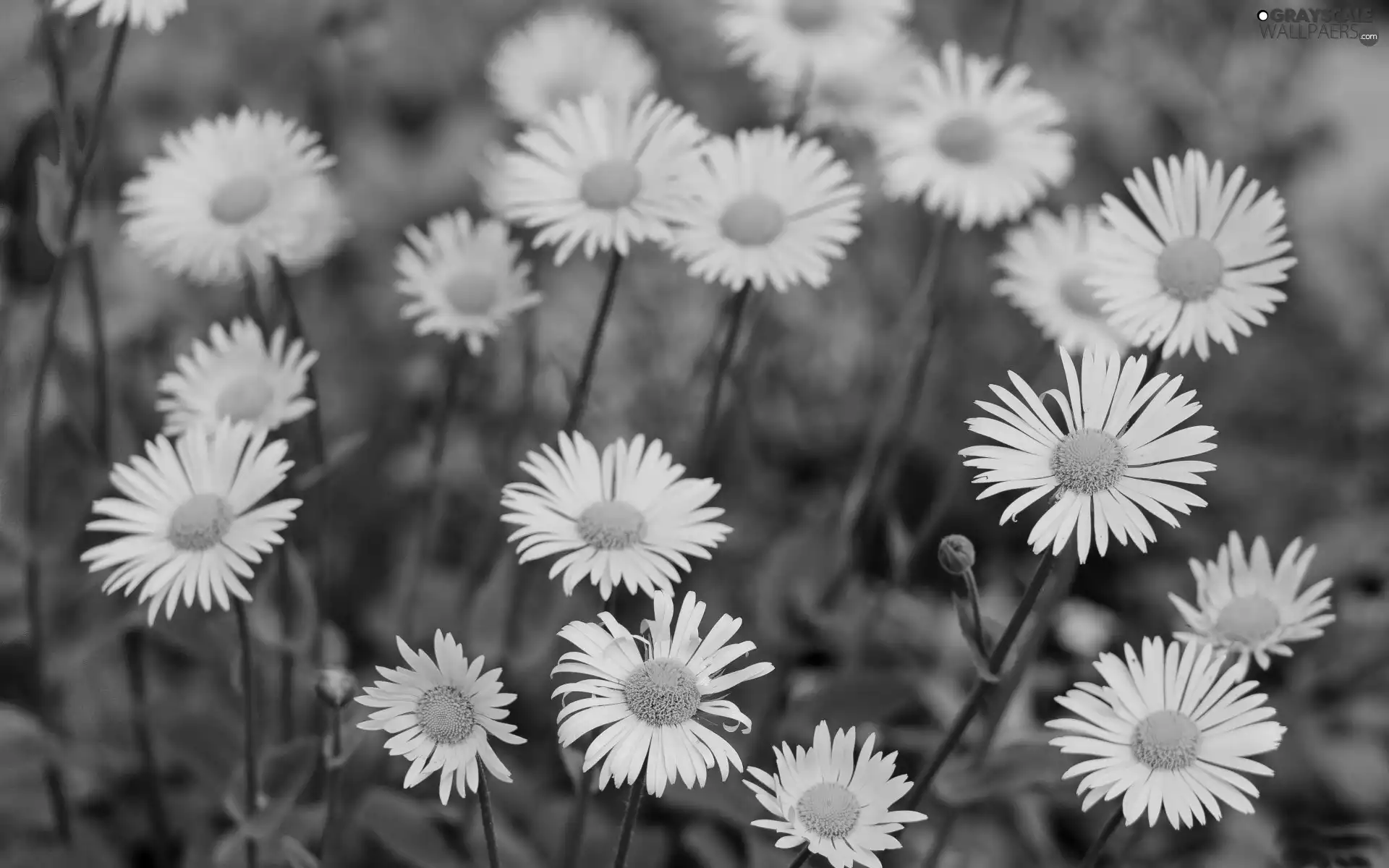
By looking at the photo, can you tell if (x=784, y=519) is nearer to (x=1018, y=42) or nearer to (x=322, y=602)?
(x=322, y=602)

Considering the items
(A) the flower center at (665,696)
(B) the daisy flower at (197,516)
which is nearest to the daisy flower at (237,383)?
(B) the daisy flower at (197,516)

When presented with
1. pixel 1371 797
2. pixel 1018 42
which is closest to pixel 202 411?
pixel 1371 797

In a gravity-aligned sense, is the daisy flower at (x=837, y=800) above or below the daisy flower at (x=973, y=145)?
below

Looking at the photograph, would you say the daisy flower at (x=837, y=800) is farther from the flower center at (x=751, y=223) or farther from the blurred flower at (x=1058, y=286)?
the blurred flower at (x=1058, y=286)

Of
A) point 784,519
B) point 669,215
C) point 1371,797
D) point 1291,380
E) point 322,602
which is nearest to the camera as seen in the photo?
point 669,215

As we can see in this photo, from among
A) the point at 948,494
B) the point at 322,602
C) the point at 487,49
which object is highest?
the point at 487,49

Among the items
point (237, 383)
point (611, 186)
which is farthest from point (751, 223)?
point (237, 383)

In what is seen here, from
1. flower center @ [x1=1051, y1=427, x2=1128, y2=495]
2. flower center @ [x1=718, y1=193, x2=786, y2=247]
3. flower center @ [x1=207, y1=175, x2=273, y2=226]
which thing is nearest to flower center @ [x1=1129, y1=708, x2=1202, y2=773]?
flower center @ [x1=1051, y1=427, x2=1128, y2=495]

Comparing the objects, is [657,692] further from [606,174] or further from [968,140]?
[968,140]
